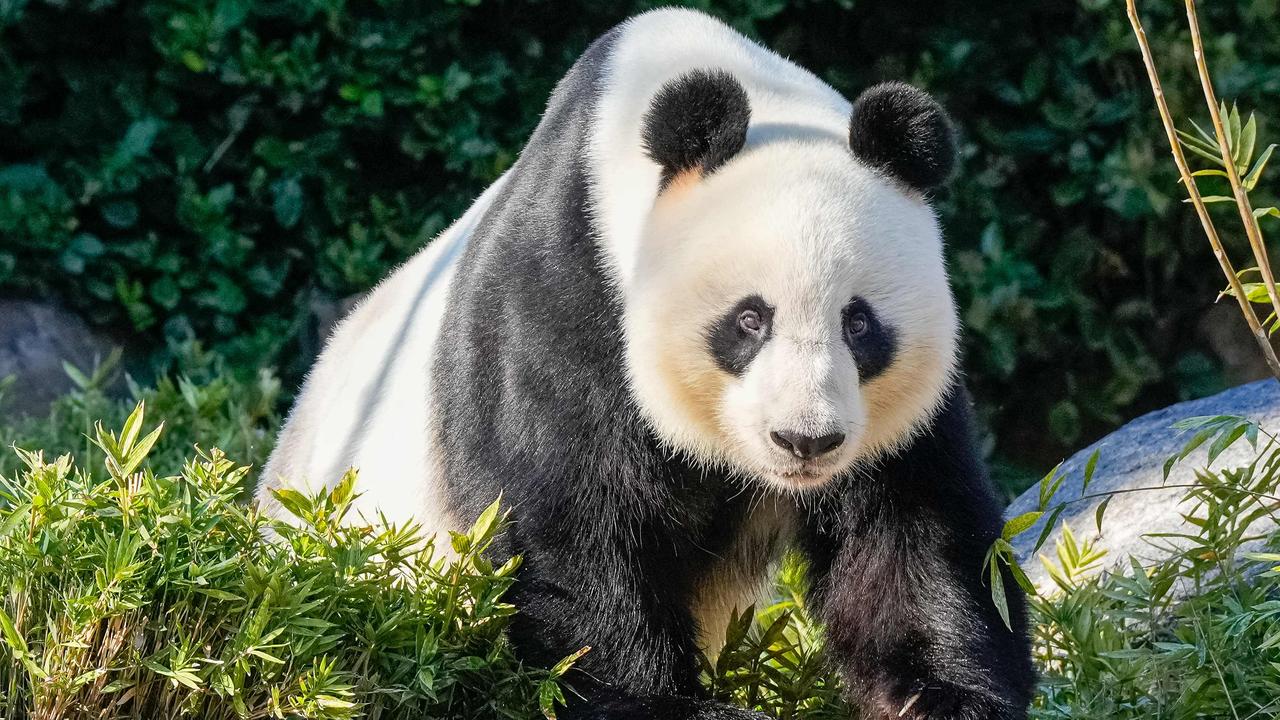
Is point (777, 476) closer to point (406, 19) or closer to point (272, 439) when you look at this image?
point (272, 439)

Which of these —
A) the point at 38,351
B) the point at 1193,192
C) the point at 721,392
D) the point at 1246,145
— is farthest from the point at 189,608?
the point at 38,351

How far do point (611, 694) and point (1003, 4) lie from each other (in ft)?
11.8

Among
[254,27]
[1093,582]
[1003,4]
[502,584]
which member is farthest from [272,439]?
[1003,4]

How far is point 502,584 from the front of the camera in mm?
2566

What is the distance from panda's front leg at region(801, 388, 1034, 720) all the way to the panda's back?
31.6 inches

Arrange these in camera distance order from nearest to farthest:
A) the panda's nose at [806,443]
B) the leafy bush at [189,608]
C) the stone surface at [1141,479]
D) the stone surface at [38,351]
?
the leafy bush at [189,608] → the panda's nose at [806,443] → the stone surface at [1141,479] → the stone surface at [38,351]

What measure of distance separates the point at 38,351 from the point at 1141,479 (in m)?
3.60

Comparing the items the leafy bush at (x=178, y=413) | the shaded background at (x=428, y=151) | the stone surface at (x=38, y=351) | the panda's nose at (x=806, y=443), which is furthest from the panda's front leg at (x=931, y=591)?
the stone surface at (x=38, y=351)

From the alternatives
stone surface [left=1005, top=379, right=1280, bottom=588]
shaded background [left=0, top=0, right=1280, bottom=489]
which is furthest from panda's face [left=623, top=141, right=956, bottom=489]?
shaded background [left=0, top=0, right=1280, bottom=489]

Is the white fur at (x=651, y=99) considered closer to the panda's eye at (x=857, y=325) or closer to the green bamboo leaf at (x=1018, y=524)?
the panda's eye at (x=857, y=325)

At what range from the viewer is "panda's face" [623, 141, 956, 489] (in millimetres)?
2381

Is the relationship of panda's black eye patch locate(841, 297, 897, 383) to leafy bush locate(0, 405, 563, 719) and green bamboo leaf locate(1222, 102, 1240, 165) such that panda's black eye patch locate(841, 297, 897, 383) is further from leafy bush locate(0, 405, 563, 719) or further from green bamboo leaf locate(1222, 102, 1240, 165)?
leafy bush locate(0, 405, 563, 719)

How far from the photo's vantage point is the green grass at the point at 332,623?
2219 mm

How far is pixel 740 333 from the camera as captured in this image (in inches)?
96.6
